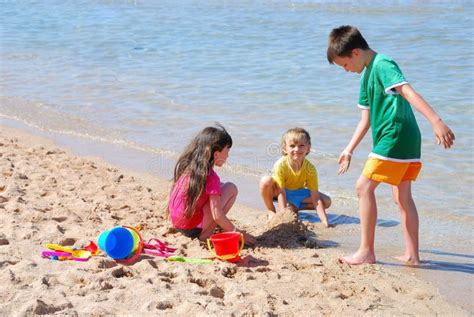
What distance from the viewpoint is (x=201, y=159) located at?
475 cm

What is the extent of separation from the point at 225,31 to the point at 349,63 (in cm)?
1043

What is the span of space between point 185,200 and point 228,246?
584 mm

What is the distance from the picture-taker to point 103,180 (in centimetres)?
614

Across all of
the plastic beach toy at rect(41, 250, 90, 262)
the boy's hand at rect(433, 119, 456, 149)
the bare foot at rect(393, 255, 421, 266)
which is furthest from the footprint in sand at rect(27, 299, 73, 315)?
the bare foot at rect(393, 255, 421, 266)

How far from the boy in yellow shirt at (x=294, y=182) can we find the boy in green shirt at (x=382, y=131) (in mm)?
1008

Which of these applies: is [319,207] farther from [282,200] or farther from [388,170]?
[388,170]

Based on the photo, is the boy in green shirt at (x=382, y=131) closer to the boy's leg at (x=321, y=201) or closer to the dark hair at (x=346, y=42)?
the dark hair at (x=346, y=42)

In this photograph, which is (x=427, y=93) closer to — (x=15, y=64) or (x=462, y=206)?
(x=462, y=206)

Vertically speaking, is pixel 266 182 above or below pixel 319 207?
above

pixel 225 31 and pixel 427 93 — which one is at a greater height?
pixel 225 31

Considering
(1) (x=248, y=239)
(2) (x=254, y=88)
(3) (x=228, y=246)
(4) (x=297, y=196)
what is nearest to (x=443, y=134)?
(3) (x=228, y=246)

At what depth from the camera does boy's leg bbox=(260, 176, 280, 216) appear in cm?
563

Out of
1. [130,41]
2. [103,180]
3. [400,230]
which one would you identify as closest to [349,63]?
[400,230]

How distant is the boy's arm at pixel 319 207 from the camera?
5514mm
